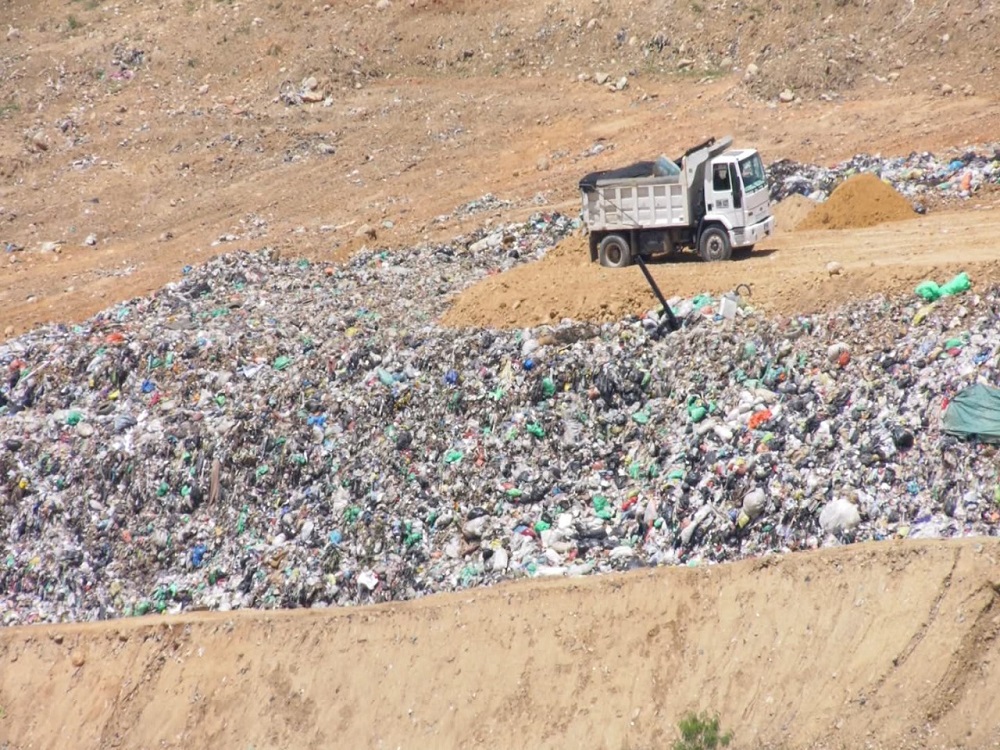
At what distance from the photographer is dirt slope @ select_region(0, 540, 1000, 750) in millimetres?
9172

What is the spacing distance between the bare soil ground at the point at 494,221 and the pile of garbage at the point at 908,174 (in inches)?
22.8

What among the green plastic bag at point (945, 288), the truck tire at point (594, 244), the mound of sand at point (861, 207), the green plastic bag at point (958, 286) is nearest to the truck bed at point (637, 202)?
the truck tire at point (594, 244)

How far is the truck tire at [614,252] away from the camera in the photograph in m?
16.6

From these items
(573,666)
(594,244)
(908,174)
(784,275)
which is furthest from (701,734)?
(908,174)

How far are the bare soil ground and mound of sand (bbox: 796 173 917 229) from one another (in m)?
0.41

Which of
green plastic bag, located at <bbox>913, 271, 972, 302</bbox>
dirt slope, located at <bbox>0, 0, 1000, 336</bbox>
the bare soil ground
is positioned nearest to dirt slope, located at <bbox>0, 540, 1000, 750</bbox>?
the bare soil ground

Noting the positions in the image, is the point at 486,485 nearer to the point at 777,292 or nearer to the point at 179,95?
the point at 777,292

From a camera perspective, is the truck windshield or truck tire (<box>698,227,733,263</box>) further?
truck tire (<box>698,227,733,263</box>)

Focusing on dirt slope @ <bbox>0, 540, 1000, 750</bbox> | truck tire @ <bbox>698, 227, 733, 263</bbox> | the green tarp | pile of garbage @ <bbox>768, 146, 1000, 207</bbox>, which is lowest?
dirt slope @ <bbox>0, 540, 1000, 750</bbox>

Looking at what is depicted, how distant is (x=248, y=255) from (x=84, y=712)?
30.6 feet

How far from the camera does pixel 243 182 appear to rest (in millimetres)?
25406

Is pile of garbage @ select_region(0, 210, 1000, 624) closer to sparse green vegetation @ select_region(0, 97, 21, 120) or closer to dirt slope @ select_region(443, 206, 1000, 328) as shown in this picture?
dirt slope @ select_region(443, 206, 1000, 328)

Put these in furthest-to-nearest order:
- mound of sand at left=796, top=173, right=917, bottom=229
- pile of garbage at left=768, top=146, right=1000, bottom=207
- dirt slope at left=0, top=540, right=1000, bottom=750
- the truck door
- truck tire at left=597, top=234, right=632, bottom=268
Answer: pile of garbage at left=768, top=146, right=1000, bottom=207, mound of sand at left=796, top=173, right=917, bottom=229, truck tire at left=597, top=234, right=632, bottom=268, the truck door, dirt slope at left=0, top=540, right=1000, bottom=750

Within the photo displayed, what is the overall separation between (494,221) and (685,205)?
5035 mm
